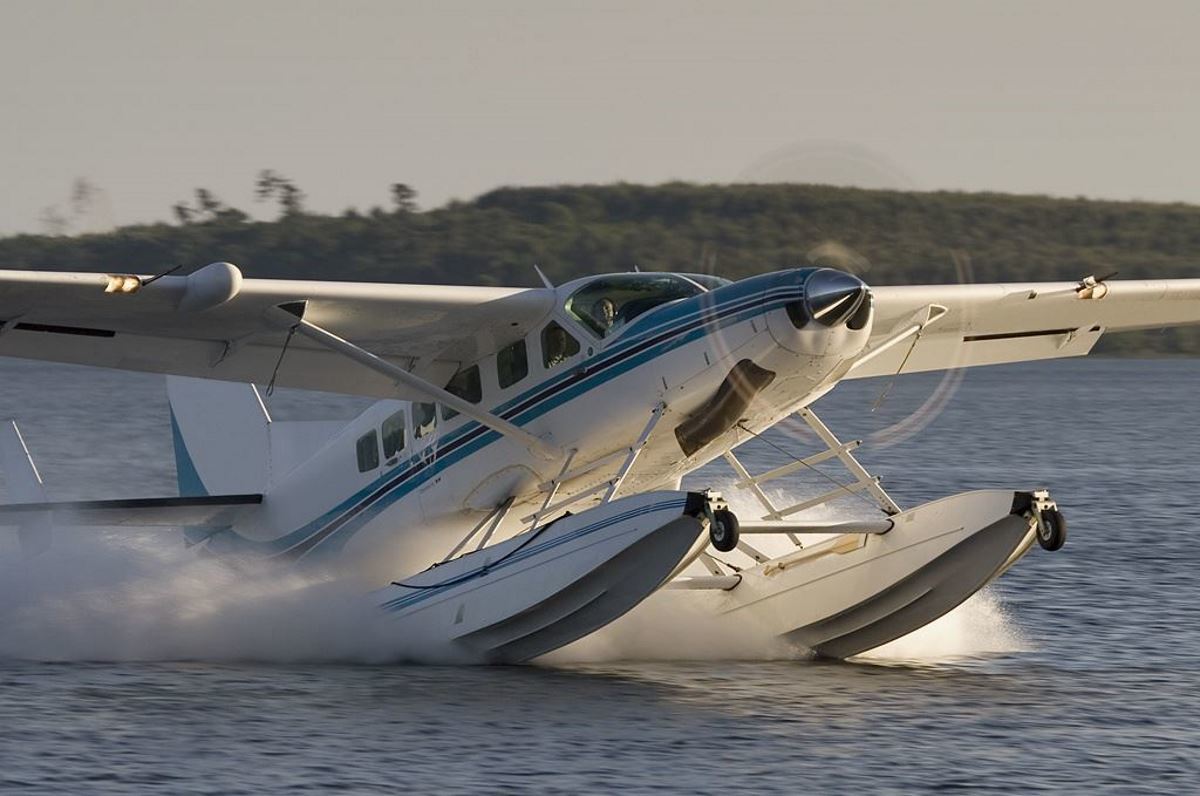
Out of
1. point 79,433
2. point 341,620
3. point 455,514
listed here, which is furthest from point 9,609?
point 79,433

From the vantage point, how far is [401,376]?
12.7 metres

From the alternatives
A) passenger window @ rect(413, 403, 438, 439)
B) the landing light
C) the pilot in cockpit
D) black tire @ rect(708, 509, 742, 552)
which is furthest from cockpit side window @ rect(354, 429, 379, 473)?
black tire @ rect(708, 509, 742, 552)

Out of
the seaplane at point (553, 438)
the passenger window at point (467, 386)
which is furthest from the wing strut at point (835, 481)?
the passenger window at point (467, 386)

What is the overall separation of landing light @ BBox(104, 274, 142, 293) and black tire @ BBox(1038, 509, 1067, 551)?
6196 mm

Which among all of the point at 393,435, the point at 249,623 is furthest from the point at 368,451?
the point at 249,623

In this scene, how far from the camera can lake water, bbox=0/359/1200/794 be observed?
9750mm

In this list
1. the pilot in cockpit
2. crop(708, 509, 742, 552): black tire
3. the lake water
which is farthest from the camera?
the pilot in cockpit

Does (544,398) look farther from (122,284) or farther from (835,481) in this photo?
(122,284)

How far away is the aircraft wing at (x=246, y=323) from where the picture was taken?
11914mm

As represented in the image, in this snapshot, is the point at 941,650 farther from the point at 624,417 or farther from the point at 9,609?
the point at 9,609

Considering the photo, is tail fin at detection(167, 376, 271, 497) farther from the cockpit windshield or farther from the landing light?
the cockpit windshield

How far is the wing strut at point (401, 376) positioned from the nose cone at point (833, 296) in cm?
243

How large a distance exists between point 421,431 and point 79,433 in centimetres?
3507

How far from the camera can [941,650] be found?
13891mm
